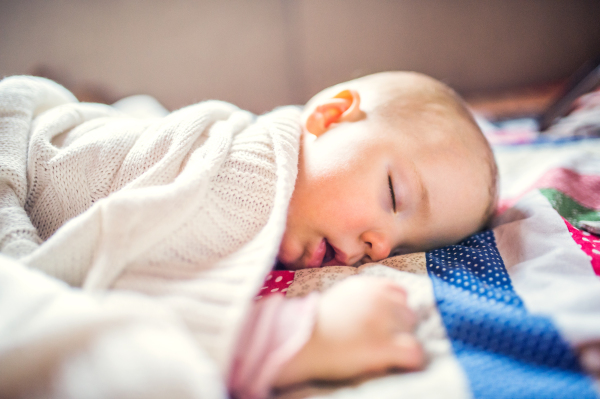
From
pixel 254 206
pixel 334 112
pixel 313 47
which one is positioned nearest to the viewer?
pixel 254 206

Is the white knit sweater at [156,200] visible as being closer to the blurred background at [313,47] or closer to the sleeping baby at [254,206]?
the sleeping baby at [254,206]

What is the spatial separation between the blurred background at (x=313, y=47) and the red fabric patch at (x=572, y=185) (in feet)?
2.89

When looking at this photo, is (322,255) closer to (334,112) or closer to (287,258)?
(287,258)

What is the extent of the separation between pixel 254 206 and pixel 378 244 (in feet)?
0.76

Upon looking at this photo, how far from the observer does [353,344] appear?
1.24 ft

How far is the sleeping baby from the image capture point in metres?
0.38

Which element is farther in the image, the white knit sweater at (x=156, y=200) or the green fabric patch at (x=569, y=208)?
the green fabric patch at (x=569, y=208)

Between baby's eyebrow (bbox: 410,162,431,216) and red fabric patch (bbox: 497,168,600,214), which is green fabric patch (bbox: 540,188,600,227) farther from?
baby's eyebrow (bbox: 410,162,431,216)

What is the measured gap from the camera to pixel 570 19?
1703 mm

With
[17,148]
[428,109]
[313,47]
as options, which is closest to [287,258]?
[428,109]

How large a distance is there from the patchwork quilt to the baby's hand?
16mm

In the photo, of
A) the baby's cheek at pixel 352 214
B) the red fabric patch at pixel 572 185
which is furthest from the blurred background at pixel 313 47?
the baby's cheek at pixel 352 214

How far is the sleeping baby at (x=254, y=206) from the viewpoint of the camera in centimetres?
38

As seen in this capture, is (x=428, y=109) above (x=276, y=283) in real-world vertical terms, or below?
above
